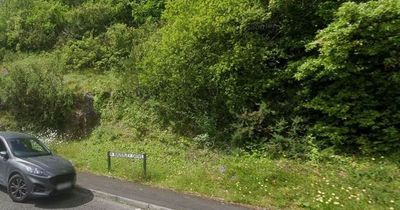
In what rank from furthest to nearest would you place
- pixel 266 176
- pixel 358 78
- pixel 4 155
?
pixel 358 78, pixel 266 176, pixel 4 155

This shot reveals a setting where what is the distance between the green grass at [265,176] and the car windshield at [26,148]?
6.85 feet

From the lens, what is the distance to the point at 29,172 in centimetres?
809

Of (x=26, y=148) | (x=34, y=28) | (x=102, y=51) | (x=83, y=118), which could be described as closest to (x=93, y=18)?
(x=102, y=51)

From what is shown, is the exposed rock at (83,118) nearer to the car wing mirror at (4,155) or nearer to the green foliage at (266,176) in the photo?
the green foliage at (266,176)

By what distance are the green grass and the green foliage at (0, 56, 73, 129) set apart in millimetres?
3517

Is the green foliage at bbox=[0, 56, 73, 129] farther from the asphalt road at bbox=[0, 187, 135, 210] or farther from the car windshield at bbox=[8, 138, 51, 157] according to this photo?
the asphalt road at bbox=[0, 187, 135, 210]

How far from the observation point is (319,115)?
416 inches

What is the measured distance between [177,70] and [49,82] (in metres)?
6.06

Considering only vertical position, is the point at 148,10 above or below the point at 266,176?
above

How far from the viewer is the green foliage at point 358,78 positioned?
8.77 m

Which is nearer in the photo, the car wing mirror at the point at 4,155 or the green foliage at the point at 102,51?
the car wing mirror at the point at 4,155

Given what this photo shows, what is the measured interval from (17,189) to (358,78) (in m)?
9.19

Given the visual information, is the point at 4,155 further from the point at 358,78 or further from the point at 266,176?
the point at 358,78

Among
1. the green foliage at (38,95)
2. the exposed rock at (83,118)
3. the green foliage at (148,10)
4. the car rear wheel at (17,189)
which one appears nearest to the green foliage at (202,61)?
the exposed rock at (83,118)
